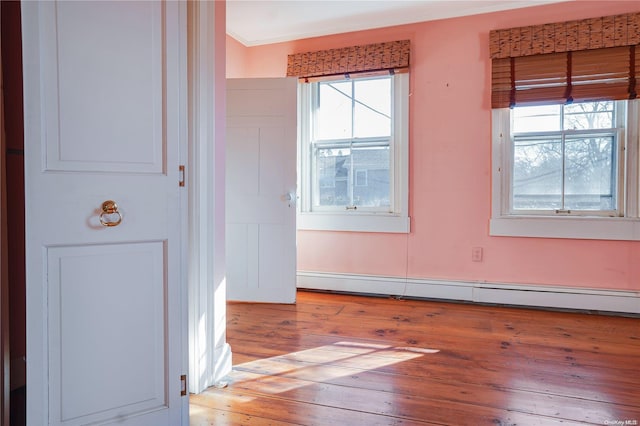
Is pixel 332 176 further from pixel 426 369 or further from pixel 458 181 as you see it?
pixel 426 369

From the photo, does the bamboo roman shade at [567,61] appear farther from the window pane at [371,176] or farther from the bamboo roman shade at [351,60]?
the window pane at [371,176]

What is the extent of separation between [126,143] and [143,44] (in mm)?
358

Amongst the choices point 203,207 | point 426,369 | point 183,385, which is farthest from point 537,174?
point 183,385

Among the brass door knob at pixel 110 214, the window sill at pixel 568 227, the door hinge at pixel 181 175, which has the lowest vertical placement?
the window sill at pixel 568 227

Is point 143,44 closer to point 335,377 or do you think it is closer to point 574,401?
point 335,377

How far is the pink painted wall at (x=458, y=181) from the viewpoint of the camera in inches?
121

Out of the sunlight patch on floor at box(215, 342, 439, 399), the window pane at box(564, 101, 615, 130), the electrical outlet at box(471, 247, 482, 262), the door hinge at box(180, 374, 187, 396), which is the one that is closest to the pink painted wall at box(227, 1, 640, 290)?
the electrical outlet at box(471, 247, 482, 262)

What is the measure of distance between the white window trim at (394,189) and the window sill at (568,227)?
2.56 feet

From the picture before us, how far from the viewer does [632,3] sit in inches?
112

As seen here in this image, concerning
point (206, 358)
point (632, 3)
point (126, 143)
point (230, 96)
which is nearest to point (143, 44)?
point (126, 143)

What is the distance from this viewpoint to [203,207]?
1751 mm

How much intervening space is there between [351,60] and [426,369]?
8.66 ft

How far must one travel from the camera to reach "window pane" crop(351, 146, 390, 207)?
3543 mm

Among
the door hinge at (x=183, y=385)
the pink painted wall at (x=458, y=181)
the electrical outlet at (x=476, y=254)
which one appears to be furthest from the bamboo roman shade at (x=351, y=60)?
the door hinge at (x=183, y=385)
